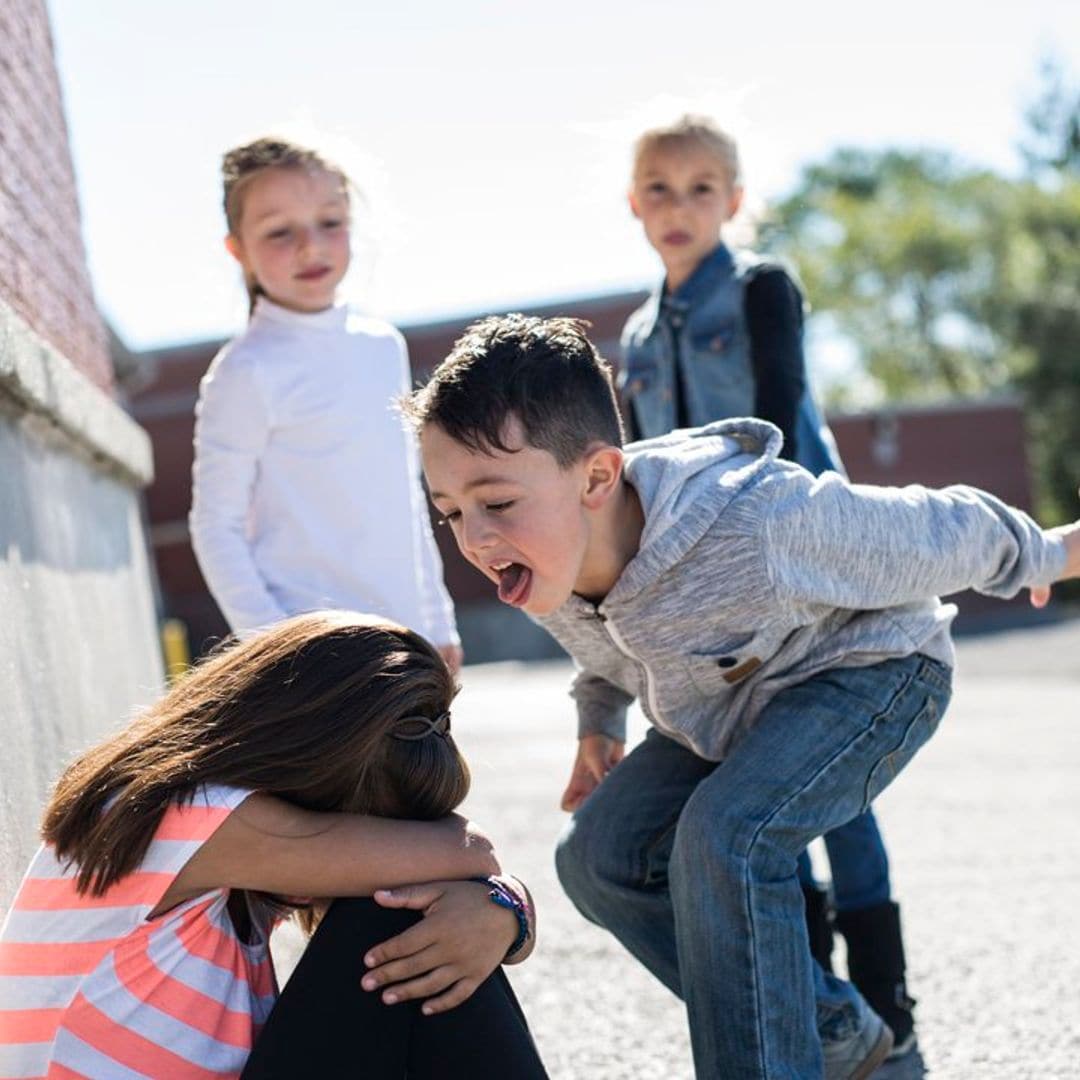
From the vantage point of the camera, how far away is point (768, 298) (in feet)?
13.6

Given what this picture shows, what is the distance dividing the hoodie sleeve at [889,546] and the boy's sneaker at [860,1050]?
0.82 m

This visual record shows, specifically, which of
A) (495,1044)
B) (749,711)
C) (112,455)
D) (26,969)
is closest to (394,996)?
(495,1044)

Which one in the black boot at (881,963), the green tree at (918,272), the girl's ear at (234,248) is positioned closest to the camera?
the black boot at (881,963)

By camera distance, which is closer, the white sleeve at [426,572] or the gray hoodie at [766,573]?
the gray hoodie at [766,573]

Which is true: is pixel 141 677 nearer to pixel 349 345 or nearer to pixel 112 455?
pixel 112 455

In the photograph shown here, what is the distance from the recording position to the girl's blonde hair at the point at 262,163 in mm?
4191

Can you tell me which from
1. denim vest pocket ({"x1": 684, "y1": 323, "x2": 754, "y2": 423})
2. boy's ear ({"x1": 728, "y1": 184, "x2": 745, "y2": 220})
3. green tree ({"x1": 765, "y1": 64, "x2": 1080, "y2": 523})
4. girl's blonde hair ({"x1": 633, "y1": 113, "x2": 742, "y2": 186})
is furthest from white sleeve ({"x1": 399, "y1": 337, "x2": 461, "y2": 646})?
green tree ({"x1": 765, "y1": 64, "x2": 1080, "y2": 523})

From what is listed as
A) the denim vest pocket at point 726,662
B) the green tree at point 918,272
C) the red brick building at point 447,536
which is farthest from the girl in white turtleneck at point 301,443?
the green tree at point 918,272

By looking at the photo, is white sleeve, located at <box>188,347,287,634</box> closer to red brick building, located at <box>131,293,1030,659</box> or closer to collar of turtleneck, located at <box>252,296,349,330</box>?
collar of turtleneck, located at <box>252,296,349,330</box>

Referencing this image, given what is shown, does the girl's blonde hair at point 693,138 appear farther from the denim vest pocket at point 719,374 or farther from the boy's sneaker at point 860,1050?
the boy's sneaker at point 860,1050

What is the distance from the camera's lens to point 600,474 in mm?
3041

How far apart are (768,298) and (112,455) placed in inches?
98.6

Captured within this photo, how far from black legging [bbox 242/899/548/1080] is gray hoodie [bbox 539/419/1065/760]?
823mm

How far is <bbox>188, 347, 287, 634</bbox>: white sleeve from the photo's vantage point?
3.97 meters
